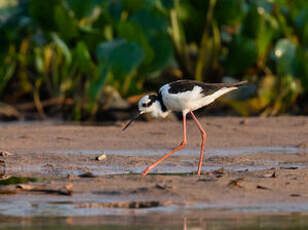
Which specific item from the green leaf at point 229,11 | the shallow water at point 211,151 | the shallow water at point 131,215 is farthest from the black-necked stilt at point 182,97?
the green leaf at point 229,11

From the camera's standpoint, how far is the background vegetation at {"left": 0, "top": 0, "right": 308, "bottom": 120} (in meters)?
11.7

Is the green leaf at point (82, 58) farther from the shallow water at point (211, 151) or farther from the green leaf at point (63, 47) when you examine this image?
the shallow water at point (211, 151)

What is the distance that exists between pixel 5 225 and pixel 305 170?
3264mm

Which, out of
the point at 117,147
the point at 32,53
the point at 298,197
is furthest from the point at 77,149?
the point at 32,53

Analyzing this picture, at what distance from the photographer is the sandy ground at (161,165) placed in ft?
18.1

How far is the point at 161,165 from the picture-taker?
24.0 ft

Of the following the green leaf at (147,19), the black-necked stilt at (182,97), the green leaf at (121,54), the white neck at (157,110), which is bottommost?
the white neck at (157,110)

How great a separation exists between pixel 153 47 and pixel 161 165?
5085mm

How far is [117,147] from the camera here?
28.9 ft

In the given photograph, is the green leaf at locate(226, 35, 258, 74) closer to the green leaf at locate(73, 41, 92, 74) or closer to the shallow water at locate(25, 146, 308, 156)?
the green leaf at locate(73, 41, 92, 74)

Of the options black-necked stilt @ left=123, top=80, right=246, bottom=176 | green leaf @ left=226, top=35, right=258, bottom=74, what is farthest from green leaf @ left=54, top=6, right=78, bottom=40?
black-necked stilt @ left=123, top=80, right=246, bottom=176

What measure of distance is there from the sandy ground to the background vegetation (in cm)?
123

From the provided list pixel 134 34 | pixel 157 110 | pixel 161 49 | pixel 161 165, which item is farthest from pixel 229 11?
pixel 157 110

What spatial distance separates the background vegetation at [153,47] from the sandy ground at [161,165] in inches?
48.3
